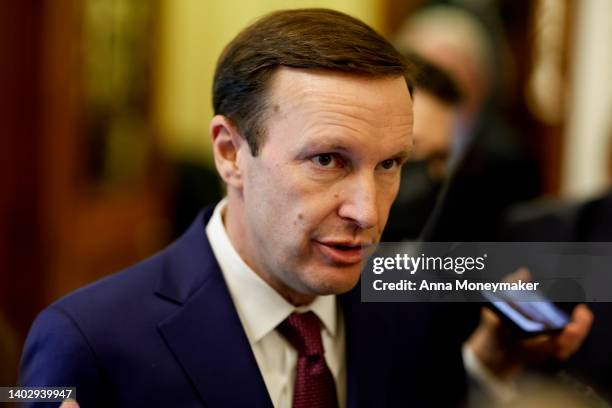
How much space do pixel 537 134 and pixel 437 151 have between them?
10.1ft

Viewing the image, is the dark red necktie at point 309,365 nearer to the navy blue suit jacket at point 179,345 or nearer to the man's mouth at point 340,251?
the navy blue suit jacket at point 179,345

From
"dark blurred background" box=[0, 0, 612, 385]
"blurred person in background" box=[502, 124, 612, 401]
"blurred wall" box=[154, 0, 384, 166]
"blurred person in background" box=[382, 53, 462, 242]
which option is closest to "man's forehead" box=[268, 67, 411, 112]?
"blurred person in background" box=[382, 53, 462, 242]

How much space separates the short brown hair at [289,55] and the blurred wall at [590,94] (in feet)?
10.8

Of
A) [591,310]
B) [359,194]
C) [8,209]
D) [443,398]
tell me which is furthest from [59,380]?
[8,209]

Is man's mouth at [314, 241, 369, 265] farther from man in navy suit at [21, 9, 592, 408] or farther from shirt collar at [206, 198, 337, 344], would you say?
shirt collar at [206, 198, 337, 344]

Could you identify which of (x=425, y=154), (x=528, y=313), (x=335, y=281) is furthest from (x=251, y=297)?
(x=425, y=154)

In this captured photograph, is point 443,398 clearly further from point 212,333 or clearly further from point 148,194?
point 148,194

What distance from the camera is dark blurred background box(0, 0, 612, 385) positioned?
2.77m

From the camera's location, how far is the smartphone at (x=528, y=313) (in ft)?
4.16

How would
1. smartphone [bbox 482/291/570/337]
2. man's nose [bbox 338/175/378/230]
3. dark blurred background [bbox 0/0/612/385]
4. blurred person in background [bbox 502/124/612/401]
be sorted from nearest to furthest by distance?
man's nose [bbox 338/175/378/230] → smartphone [bbox 482/291/570/337] → blurred person in background [bbox 502/124/612/401] → dark blurred background [bbox 0/0/612/385]

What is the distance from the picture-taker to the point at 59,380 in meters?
1.04

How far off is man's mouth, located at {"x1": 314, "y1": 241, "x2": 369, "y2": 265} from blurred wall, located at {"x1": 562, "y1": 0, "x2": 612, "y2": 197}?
3299 millimetres

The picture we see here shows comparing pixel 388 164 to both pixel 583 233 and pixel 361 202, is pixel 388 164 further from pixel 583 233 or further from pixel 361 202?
pixel 583 233

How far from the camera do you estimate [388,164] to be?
1074mm
